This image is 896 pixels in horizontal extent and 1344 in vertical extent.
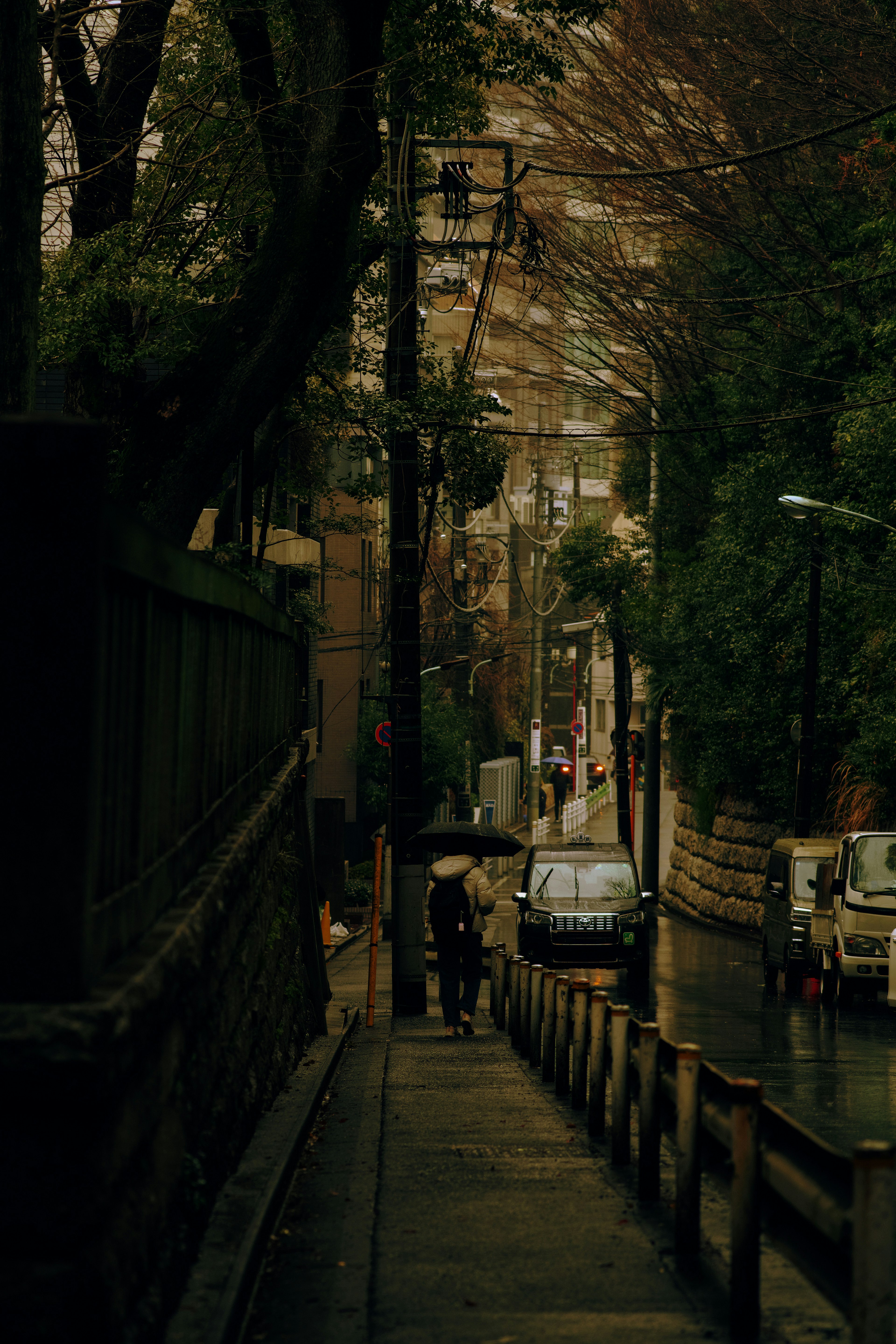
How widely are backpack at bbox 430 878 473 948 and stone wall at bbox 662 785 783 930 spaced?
1948 centimetres

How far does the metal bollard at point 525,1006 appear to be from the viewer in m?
12.7

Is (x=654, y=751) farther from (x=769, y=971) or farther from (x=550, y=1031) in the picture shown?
(x=550, y=1031)

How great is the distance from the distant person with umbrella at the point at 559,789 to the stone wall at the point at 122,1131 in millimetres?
61627

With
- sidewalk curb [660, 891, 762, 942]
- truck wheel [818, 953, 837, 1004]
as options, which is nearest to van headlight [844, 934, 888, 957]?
truck wheel [818, 953, 837, 1004]

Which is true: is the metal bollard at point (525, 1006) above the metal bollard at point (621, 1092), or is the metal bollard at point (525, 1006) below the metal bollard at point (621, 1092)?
below

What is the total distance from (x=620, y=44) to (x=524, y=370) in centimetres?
985

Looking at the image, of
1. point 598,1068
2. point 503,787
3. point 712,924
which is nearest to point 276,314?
point 598,1068

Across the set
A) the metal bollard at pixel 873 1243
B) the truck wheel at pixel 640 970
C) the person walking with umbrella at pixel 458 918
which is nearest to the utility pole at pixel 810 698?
the truck wheel at pixel 640 970

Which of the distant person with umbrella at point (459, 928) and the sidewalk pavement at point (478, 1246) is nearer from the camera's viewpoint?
the sidewalk pavement at point (478, 1246)

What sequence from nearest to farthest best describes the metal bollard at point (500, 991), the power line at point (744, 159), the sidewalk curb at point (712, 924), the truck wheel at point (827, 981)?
1. the power line at point (744, 159)
2. the metal bollard at point (500, 991)
3. the truck wheel at point (827, 981)
4. the sidewalk curb at point (712, 924)

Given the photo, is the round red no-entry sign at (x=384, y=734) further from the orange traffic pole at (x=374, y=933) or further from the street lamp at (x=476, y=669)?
the street lamp at (x=476, y=669)

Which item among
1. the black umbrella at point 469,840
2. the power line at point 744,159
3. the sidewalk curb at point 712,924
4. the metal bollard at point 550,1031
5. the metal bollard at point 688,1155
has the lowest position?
the sidewalk curb at point 712,924

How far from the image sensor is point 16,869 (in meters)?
3.70

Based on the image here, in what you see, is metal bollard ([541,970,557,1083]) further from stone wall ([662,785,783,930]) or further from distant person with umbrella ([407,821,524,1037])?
stone wall ([662,785,783,930])
